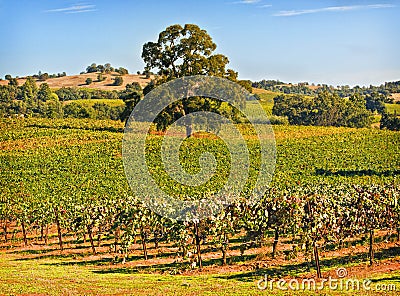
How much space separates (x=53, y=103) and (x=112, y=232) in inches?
3528

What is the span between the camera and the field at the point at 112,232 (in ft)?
77.1

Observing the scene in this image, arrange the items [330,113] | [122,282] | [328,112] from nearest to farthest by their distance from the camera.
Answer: [122,282], [328,112], [330,113]

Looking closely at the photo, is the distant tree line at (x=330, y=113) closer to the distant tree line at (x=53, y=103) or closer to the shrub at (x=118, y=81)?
the distant tree line at (x=53, y=103)

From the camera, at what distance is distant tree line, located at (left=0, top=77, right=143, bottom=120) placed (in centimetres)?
11522

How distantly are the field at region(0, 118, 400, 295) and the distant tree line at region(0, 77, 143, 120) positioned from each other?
3159cm

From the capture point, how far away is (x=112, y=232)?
31.7 m

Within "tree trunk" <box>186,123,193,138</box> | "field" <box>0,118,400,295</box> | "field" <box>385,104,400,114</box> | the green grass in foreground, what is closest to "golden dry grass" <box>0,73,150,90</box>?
"field" <box>385,104,400,114</box>

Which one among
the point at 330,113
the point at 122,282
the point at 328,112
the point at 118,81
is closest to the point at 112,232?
the point at 122,282

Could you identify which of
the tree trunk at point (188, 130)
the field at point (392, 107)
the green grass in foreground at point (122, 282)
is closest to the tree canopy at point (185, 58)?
the tree trunk at point (188, 130)

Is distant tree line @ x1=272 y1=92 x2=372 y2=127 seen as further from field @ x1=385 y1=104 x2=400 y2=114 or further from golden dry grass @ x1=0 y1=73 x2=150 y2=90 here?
golden dry grass @ x1=0 y1=73 x2=150 y2=90

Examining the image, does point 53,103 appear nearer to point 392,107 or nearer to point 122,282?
point 122,282

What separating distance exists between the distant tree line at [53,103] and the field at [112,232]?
1244 inches

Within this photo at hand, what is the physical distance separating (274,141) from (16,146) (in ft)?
112

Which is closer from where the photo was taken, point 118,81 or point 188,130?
point 188,130
